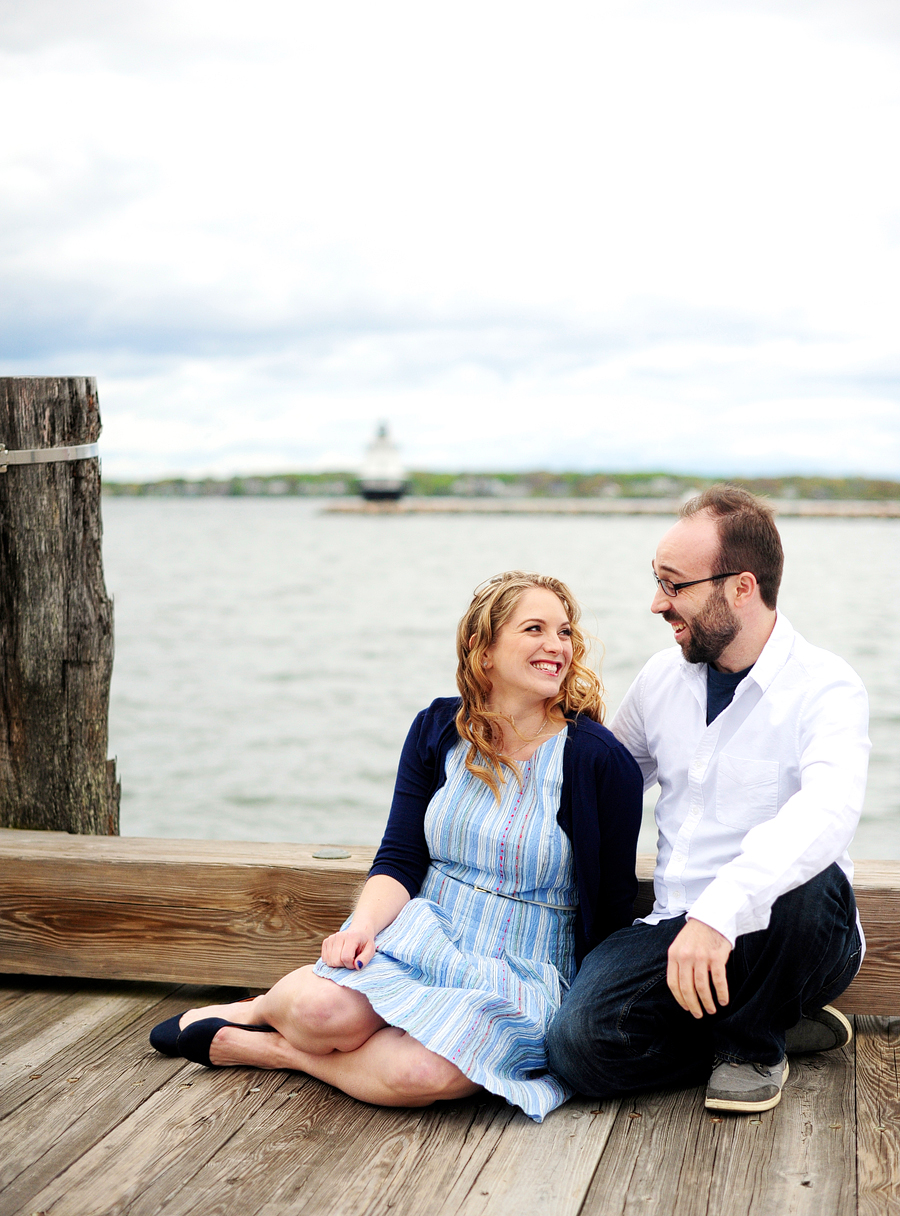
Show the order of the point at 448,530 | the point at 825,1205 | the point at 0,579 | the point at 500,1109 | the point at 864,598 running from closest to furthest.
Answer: the point at 825,1205
the point at 500,1109
the point at 0,579
the point at 864,598
the point at 448,530

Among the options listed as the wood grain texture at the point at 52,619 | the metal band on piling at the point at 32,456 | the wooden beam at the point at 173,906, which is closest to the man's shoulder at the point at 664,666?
the wooden beam at the point at 173,906

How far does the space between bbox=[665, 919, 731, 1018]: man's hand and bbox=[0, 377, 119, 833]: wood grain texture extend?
5.55 ft

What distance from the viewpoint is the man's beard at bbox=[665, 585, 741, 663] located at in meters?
2.22

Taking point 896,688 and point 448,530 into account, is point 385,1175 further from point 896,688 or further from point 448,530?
point 448,530

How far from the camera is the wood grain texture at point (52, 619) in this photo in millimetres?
2826

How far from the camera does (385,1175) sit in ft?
6.10

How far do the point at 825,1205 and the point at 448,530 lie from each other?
4536 centimetres

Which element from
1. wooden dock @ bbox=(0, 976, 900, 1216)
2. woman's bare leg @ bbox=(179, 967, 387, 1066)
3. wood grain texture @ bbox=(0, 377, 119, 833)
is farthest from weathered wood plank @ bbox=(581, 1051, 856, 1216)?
wood grain texture @ bbox=(0, 377, 119, 833)

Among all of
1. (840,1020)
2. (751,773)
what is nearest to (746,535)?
(751,773)

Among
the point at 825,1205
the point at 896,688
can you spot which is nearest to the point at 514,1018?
the point at 825,1205

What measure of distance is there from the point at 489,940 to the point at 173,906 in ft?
2.77

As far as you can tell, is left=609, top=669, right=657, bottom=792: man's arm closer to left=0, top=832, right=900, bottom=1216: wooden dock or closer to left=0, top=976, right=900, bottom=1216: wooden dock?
left=0, top=832, right=900, bottom=1216: wooden dock

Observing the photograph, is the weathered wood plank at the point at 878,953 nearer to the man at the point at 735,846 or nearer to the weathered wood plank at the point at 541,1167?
the man at the point at 735,846

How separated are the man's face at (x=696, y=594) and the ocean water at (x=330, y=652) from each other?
0.27 meters
